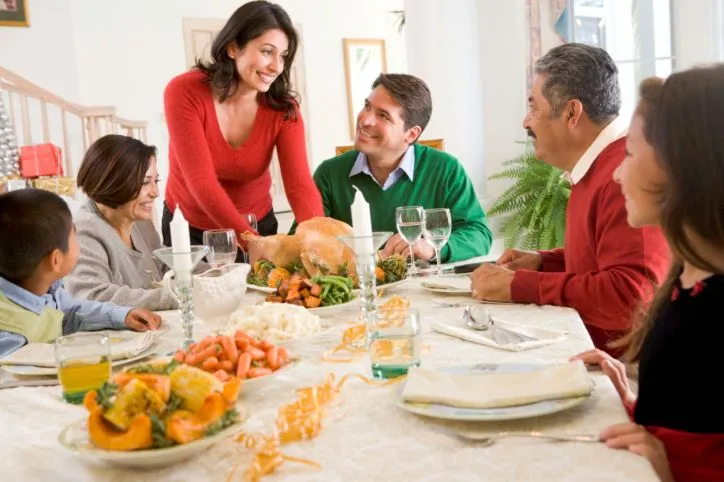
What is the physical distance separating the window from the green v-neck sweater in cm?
156

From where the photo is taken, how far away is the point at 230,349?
1.14 metres

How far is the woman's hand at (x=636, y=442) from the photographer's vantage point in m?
0.83

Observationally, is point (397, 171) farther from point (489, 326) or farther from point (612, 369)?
point (612, 369)

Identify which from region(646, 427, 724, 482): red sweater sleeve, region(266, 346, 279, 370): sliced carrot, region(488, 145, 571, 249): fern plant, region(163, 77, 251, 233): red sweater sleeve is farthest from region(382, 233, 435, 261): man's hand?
region(488, 145, 571, 249): fern plant

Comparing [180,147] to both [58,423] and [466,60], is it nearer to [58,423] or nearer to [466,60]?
[58,423]

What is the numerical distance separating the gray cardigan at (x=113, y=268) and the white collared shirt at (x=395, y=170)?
805 millimetres

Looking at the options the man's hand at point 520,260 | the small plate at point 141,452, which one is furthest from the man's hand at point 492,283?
the small plate at point 141,452

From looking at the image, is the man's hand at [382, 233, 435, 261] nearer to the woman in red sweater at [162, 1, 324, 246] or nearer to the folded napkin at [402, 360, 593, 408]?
the woman in red sweater at [162, 1, 324, 246]

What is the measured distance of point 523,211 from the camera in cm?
466

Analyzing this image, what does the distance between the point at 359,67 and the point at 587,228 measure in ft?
22.6

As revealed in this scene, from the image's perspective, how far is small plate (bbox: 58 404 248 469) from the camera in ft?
2.72

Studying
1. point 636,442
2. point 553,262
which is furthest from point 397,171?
point 636,442

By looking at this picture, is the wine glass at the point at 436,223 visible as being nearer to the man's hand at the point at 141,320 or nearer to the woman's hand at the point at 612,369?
the man's hand at the point at 141,320

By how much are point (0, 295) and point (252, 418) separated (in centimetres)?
95
